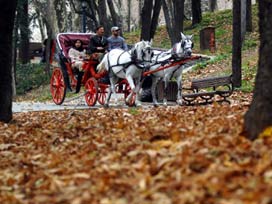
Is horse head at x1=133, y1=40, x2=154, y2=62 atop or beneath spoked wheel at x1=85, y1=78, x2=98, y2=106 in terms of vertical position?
atop

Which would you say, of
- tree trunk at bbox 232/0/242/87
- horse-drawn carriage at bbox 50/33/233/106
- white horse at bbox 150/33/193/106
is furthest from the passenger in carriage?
tree trunk at bbox 232/0/242/87

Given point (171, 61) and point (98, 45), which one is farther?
point (98, 45)

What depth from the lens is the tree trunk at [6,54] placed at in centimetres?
1208

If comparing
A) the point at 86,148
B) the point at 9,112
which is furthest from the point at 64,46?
the point at 86,148

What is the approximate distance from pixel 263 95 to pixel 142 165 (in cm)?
163

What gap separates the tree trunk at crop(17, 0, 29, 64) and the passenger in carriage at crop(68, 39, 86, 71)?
783 inches

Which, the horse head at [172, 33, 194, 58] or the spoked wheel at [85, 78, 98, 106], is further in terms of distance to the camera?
the spoked wheel at [85, 78, 98, 106]

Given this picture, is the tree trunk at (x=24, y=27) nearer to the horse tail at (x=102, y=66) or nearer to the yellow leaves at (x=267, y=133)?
the horse tail at (x=102, y=66)

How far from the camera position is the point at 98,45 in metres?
19.0

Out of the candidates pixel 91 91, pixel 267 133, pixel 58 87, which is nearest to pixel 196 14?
pixel 58 87

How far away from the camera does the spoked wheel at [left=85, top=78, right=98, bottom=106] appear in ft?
61.0

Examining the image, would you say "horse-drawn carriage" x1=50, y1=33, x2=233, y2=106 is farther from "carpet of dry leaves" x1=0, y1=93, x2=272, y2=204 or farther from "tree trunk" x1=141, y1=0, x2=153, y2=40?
"carpet of dry leaves" x1=0, y1=93, x2=272, y2=204

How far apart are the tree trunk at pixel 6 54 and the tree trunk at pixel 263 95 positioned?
609cm

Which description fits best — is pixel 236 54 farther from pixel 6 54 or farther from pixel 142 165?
pixel 142 165
